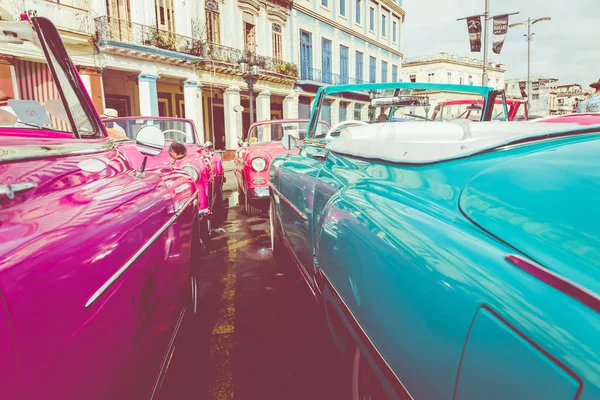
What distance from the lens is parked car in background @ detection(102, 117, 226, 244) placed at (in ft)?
12.7

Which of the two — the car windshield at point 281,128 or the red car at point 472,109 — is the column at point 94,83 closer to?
the car windshield at point 281,128

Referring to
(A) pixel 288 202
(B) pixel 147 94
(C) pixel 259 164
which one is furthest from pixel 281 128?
(B) pixel 147 94

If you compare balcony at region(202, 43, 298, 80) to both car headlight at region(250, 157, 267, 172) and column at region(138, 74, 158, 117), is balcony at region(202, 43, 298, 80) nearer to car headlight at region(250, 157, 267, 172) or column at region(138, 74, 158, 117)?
column at region(138, 74, 158, 117)

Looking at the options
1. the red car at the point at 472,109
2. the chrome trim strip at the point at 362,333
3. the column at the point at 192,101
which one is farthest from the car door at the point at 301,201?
the column at the point at 192,101

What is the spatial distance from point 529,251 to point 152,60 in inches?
677

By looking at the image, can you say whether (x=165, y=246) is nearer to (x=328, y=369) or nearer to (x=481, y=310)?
(x=328, y=369)

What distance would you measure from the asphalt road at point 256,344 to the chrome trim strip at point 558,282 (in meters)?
1.03

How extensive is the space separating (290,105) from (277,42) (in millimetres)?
3707

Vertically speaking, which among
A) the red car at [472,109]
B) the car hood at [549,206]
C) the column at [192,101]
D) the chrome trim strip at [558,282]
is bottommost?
the chrome trim strip at [558,282]

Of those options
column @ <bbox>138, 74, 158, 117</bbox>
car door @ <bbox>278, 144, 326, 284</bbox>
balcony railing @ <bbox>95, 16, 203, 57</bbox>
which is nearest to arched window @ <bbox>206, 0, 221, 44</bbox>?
balcony railing @ <bbox>95, 16, 203, 57</bbox>

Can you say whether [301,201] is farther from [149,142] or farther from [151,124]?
[151,124]

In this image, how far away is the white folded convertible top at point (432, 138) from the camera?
106 cm

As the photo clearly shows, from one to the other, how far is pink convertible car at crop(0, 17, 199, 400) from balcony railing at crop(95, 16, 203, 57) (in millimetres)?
13879

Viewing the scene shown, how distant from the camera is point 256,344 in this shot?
2359mm
